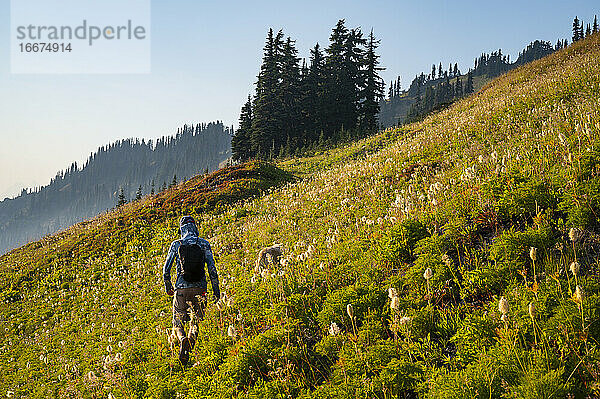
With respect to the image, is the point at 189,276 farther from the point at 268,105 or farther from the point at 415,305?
the point at 268,105

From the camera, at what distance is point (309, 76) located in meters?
60.1

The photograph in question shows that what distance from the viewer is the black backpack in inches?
301

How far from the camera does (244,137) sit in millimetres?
65375

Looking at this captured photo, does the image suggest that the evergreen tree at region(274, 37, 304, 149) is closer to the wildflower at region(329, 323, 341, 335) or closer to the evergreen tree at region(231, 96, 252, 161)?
the evergreen tree at region(231, 96, 252, 161)

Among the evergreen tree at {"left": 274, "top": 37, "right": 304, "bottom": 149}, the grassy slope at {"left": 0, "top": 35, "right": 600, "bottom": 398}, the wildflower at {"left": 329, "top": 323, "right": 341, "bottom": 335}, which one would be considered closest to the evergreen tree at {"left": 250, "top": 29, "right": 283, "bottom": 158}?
the evergreen tree at {"left": 274, "top": 37, "right": 304, "bottom": 149}

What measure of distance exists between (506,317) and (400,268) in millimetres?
2320

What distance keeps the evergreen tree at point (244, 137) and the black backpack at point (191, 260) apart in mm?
55595

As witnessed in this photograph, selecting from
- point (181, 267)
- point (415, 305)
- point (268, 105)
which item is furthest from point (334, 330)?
point (268, 105)

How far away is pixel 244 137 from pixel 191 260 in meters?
59.4

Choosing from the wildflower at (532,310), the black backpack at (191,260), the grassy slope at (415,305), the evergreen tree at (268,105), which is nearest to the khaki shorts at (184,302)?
the black backpack at (191,260)

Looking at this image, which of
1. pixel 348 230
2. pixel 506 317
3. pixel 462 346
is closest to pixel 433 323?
pixel 462 346

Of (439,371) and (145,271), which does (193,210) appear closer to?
(145,271)

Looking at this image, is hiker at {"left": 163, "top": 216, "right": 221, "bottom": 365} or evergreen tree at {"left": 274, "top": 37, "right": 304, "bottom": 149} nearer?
hiker at {"left": 163, "top": 216, "right": 221, "bottom": 365}

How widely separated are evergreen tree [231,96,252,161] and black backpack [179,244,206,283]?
5559cm
